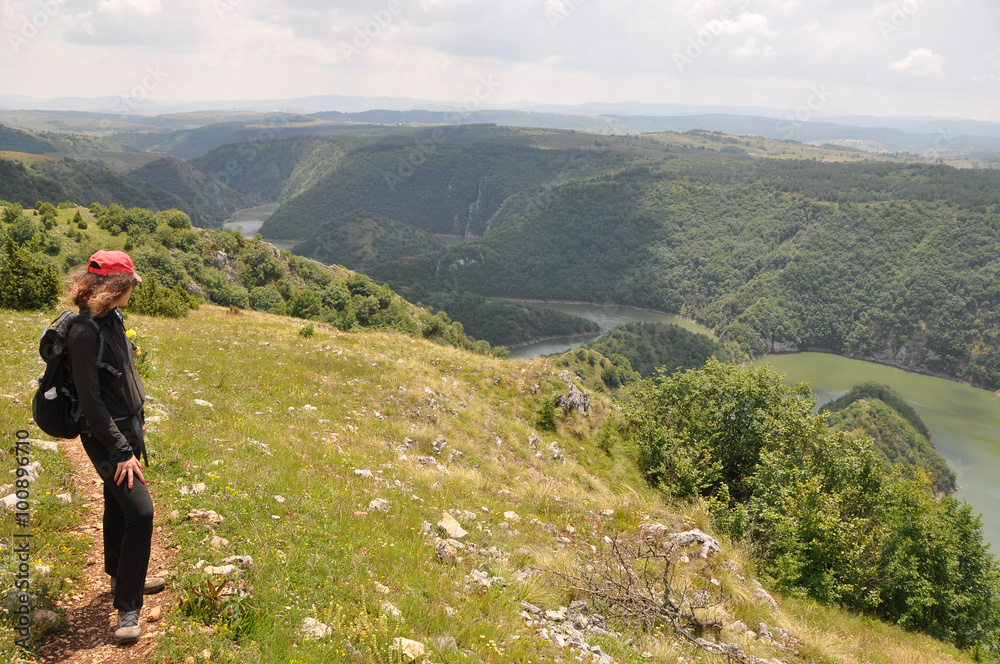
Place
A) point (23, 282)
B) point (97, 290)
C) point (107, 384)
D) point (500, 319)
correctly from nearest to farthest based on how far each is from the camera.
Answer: point (97, 290) → point (107, 384) → point (23, 282) → point (500, 319)

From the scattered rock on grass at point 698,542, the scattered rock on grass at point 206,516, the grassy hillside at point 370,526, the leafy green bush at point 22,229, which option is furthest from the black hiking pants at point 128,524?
the leafy green bush at point 22,229

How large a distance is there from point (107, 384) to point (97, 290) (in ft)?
2.93

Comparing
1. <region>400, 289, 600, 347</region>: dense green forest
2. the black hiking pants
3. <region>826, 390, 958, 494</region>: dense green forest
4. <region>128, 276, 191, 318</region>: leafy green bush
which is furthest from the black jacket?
<region>400, 289, 600, 347</region>: dense green forest

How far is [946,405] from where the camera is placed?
149250 mm

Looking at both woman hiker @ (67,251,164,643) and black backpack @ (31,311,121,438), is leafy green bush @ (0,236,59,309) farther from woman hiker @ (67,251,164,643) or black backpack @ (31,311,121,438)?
black backpack @ (31,311,121,438)

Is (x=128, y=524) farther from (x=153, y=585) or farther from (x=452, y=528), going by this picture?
(x=452, y=528)

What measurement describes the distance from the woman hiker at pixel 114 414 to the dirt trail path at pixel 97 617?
0.49ft

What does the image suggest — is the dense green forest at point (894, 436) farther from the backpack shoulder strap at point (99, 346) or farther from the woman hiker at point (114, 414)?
the backpack shoulder strap at point (99, 346)

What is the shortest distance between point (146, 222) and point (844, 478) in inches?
2993

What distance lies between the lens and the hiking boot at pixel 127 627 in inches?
176

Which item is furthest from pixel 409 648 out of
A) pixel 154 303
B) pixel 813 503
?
pixel 154 303

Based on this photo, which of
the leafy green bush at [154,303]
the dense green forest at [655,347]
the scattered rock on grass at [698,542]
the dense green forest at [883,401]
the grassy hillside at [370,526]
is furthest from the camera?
the dense green forest at [655,347]

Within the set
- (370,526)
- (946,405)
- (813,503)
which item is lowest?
(946,405)

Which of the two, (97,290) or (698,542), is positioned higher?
(97,290)
